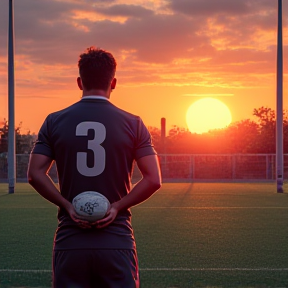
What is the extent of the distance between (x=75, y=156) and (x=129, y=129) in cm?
33

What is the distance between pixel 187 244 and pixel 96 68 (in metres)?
7.39

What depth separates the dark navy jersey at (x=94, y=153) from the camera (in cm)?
390

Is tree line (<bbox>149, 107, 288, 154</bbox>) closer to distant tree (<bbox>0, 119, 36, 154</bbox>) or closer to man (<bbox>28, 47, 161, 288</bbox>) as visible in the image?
distant tree (<bbox>0, 119, 36, 154</bbox>)

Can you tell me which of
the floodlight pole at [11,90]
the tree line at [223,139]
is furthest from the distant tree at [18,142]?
the floodlight pole at [11,90]

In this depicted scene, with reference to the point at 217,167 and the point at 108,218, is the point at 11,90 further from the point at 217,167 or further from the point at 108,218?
the point at 108,218

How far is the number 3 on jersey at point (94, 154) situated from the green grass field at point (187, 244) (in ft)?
13.4

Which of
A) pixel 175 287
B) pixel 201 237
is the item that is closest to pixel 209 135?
pixel 201 237

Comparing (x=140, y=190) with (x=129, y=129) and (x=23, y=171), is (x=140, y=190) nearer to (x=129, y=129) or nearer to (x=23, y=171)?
(x=129, y=129)

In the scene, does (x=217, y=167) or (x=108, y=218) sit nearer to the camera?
(x=108, y=218)

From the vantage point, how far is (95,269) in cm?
387

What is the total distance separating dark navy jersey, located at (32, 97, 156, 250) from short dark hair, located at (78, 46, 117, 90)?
90 mm

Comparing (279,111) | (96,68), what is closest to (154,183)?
(96,68)

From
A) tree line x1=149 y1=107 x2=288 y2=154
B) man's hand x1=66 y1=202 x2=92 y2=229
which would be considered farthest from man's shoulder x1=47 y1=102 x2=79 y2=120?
tree line x1=149 y1=107 x2=288 y2=154

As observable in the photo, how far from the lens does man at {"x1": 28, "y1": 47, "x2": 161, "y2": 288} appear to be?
3879 mm
